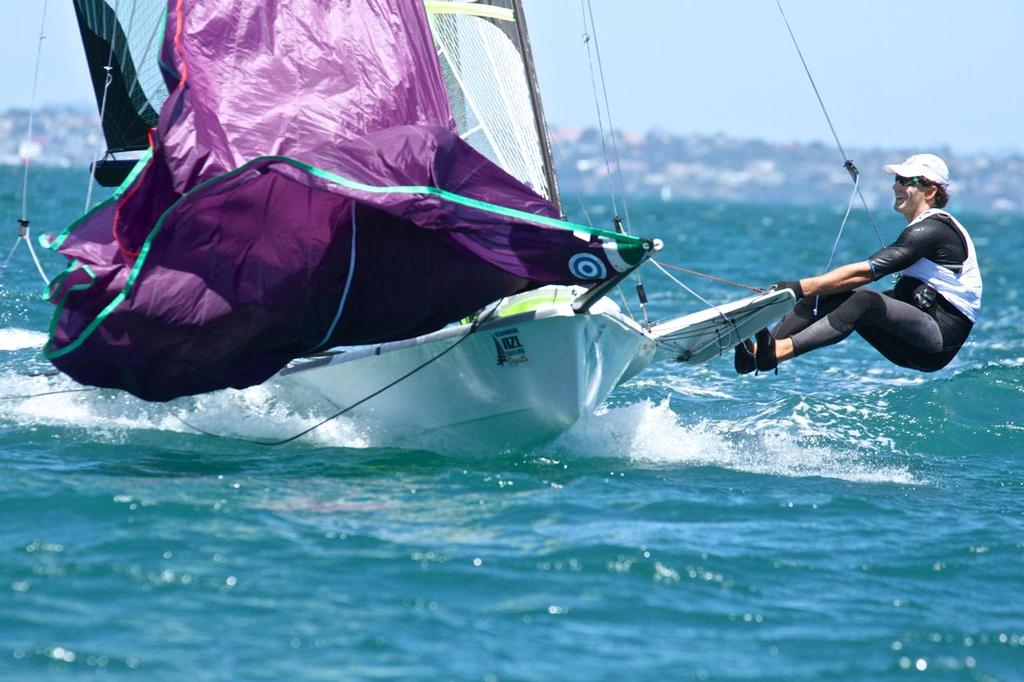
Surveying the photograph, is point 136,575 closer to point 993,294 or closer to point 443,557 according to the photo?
point 443,557

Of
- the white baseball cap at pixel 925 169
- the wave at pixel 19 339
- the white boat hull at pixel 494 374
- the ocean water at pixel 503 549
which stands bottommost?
the ocean water at pixel 503 549

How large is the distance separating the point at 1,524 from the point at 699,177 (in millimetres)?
146972

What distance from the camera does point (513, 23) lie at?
8406 mm

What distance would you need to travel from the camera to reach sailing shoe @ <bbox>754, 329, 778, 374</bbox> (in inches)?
284

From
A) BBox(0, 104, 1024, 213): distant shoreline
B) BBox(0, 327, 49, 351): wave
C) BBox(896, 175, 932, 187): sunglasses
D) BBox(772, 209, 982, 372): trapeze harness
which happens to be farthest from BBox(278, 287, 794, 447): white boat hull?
BBox(0, 104, 1024, 213): distant shoreline

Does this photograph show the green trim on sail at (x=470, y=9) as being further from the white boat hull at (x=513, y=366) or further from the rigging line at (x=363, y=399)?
the rigging line at (x=363, y=399)

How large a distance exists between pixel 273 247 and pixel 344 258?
12.8 inches

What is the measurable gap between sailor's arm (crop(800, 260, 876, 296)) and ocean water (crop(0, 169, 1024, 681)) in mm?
935

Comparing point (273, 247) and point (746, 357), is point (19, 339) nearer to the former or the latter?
point (273, 247)

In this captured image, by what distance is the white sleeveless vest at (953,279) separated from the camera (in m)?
7.25

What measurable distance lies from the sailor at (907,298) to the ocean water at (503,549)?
0.64 meters

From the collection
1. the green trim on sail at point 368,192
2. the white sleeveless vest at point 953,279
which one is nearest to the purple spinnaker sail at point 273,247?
the green trim on sail at point 368,192

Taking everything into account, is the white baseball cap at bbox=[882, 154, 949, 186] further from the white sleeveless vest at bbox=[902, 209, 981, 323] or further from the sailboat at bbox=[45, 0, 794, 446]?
the sailboat at bbox=[45, 0, 794, 446]

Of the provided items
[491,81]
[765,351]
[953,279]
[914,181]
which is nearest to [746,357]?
[765,351]
